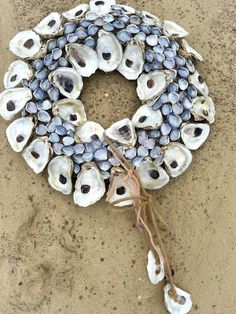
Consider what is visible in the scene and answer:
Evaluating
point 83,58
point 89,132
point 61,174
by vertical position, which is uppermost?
point 83,58

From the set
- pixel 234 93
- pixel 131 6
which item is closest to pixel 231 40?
pixel 234 93

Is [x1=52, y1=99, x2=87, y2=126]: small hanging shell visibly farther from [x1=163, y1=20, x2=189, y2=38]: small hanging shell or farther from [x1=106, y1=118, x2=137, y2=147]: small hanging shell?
[x1=163, y1=20, x2=189, y2=38]: small hanging shell

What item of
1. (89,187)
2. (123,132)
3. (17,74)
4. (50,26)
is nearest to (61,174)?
(89,187)

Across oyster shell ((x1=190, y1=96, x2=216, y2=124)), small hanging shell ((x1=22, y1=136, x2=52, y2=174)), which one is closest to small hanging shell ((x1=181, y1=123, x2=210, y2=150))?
oyster shell ((x1=190, y1=96, x2=216, y2=124))

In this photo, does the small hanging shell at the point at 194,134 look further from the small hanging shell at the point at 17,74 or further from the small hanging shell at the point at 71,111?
the small hanging shell at the point at 17,74

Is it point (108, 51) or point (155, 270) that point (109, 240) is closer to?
point (155, 270)

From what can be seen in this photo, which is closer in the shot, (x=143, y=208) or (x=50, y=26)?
(x=143, y=208)
